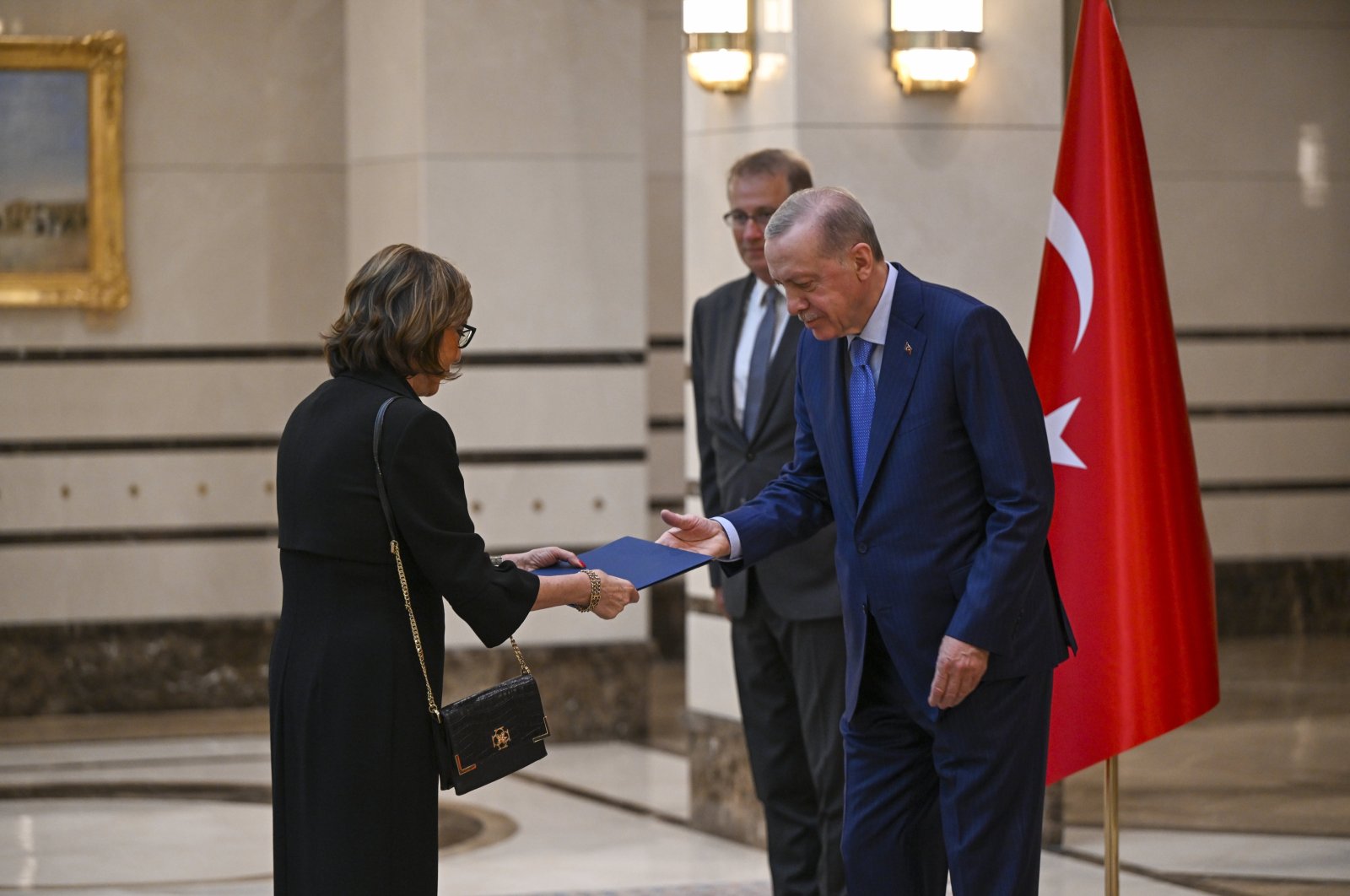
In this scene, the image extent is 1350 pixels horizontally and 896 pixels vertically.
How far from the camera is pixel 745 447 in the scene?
4543 millimetres

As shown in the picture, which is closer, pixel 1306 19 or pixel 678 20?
pixel 678 20

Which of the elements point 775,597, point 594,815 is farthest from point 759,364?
point 594,815

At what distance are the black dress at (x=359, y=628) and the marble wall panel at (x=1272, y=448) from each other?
7.82 m

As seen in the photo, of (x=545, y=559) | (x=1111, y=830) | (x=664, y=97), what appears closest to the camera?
(x=545, y=559)

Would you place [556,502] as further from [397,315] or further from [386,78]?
[397,315]

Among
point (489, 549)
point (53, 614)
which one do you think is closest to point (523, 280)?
point (489, 549)

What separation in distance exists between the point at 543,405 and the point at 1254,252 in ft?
15.3

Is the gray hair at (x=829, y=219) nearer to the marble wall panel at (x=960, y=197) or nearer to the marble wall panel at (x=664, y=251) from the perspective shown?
the marble wall panel at (x=960, y=197)

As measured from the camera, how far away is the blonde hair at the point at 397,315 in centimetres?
303

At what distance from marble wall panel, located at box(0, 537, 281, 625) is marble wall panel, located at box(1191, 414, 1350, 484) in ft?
17.2

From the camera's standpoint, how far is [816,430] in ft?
11.5

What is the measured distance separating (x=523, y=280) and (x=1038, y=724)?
4.51 meters

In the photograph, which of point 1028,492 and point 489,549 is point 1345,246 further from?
point 1028,492

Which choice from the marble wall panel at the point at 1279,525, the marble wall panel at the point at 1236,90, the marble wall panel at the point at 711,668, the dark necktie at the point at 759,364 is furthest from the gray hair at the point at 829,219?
the marble wall panel at the point at 1279,525
